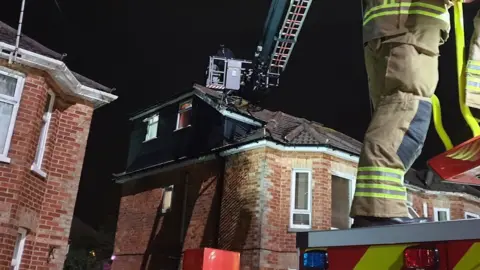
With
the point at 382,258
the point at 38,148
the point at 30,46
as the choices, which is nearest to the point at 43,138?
the point at 38,148

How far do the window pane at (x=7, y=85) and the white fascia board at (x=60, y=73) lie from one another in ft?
1.25

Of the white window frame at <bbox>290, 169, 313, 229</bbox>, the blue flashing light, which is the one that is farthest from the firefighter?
the white window frame at <bbox>290, 169, 313, 229</bbox>

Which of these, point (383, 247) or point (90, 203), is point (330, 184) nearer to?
point (383, 247)

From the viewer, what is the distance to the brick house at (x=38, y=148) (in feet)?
29.0

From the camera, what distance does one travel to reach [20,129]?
911 cm

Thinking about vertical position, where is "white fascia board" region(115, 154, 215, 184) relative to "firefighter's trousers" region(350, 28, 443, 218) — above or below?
above

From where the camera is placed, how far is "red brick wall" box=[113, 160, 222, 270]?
14.6 m

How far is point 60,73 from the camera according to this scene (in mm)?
9641

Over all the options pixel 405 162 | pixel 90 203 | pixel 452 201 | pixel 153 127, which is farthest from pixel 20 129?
pixel 90 203

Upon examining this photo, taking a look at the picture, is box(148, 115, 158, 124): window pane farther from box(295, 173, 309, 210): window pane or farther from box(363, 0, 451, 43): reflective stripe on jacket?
box(363, 0, 451, 43): reflective stripe on jacket

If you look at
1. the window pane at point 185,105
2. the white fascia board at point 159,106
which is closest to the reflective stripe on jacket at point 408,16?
the window pane at point 185,105

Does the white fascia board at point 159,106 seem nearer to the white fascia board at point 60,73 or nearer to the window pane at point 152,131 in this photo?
A: the window pane at point 152,131

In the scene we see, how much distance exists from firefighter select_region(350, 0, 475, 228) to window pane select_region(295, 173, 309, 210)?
1084cm

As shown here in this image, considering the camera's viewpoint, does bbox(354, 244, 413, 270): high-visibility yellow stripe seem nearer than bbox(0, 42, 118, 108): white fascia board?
→ Yes
